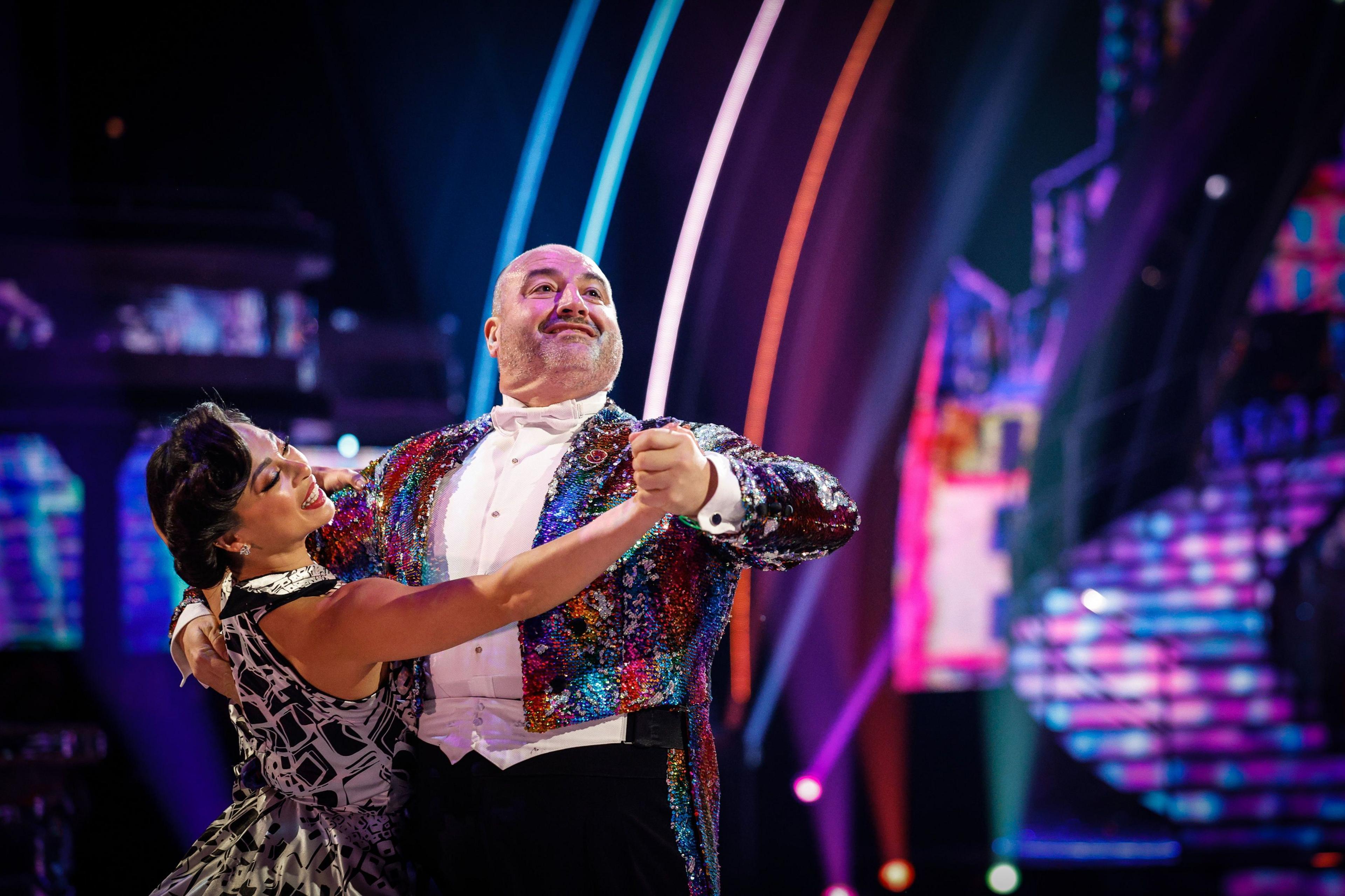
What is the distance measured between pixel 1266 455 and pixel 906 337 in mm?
3492

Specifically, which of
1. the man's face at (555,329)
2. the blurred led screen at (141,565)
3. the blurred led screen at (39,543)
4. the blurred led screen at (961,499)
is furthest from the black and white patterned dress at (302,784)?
the blurred led screen at (39,543)

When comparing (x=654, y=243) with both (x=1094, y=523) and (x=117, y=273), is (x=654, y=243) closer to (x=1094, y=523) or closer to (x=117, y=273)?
(x=117, y=273)

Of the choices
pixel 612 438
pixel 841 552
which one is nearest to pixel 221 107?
pixel 841 552

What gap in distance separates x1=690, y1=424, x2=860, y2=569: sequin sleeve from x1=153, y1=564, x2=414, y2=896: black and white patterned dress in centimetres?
78

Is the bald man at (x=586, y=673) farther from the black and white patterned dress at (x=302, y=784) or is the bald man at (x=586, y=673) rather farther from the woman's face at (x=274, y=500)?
the woman's face at (x=274, y=500)

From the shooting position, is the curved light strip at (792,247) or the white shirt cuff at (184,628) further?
the curved light strip at (792,247)

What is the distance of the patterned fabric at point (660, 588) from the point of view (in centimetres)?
195

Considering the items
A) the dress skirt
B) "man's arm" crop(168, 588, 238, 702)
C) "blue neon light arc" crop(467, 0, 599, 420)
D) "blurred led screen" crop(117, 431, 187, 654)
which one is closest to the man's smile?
"man's arm" crop(168, 588, 238, 702)

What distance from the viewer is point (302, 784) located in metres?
2.09

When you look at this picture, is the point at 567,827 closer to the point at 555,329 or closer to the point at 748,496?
the point at 748,496

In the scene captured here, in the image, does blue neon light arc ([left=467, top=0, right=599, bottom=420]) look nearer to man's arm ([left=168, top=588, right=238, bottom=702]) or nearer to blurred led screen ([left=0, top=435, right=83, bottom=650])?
man's arm ([left=168, top=588, right=238, bottom=702])

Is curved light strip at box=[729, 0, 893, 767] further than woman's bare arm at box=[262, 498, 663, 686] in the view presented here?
Yes

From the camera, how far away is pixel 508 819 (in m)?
2.02

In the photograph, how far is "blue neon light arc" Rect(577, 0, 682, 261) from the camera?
5059 mm
